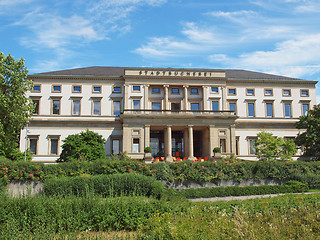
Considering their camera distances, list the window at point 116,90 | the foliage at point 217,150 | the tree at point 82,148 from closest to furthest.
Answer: the tree at point 82,148 < the foliage at point 217,150 < the window at point 116,90

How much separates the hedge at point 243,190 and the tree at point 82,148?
15334 mm

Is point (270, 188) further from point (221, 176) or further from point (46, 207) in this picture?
point (46, 207)

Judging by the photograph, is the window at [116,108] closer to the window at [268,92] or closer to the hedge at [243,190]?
the window at [268,92]

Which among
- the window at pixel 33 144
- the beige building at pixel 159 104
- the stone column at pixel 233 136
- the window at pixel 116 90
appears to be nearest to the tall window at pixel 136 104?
the beige building at pixel 159 104

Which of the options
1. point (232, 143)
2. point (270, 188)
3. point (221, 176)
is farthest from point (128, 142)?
point (270, 188)

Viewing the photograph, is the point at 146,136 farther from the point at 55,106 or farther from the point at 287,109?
the point at 287,109

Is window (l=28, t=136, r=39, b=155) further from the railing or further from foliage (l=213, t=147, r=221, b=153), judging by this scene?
foliage (l=213, t=147, r=221, b=153)

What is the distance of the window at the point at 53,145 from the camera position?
1758 inches

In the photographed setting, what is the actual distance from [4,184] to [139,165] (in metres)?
9.77

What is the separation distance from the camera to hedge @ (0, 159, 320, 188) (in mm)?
20859

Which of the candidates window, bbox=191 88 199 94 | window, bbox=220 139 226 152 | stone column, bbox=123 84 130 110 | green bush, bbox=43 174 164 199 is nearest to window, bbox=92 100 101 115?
stone column, bbox=123 84 130 110

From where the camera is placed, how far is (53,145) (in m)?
44.9

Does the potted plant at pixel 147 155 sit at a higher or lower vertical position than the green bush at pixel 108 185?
higher

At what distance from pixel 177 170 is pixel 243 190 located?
518 cm
